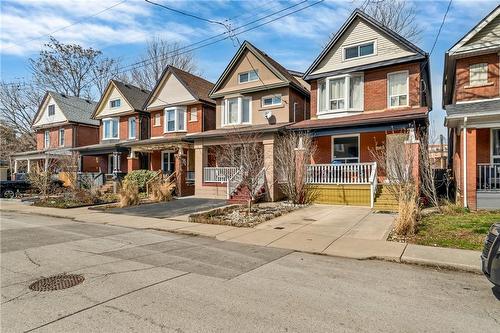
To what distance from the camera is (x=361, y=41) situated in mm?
19062

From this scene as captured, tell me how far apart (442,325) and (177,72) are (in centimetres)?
2511

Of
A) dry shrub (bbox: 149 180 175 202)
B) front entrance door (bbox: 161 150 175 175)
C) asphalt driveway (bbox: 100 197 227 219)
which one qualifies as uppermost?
front entrance door (bbox: 161 150 175 175)

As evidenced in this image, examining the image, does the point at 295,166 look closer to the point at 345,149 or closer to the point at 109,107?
the point at 345,149

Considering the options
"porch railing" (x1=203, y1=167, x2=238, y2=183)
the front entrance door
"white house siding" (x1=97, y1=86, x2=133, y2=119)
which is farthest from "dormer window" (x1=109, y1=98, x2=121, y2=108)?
"porch railing" (x1=203, y1=167, x2=238, y2=183)

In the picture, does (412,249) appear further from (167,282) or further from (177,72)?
(177,72)

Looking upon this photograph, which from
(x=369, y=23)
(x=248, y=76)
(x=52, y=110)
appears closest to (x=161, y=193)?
(x=248, y=76)

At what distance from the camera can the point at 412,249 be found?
7789 mm

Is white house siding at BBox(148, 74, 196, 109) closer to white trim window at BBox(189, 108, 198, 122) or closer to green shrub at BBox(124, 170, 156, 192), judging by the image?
white trim window at BBox(189, 108, 198, 122)

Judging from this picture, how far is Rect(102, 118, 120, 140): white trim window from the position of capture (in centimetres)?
3064

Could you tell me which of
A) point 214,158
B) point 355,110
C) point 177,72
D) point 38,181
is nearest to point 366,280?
point 355,110

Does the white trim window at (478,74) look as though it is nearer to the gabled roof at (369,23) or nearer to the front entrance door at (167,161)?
the gabled roof at (369,23)

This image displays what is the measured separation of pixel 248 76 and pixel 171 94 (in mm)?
7091

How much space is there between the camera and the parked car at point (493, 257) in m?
4.50

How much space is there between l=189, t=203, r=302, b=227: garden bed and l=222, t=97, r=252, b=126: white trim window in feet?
27.7
